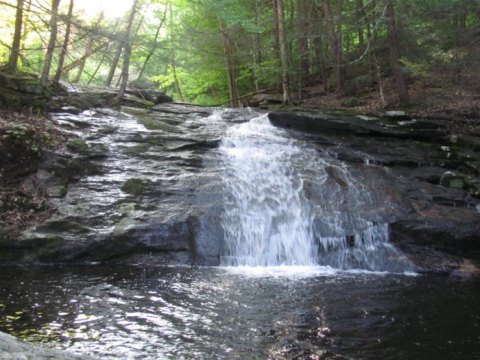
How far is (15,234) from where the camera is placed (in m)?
8.16

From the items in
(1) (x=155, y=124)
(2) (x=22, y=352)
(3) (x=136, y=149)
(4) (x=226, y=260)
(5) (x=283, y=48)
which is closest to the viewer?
(2) (x=22, y=352)

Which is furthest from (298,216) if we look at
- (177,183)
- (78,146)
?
(78,146)

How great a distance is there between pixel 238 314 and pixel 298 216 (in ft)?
13.7

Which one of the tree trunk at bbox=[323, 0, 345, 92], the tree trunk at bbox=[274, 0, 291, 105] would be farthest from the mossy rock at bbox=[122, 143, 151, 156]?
the tree trunk at bbox=[323, 0, 345, 92]

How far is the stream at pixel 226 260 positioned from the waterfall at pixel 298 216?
0.03m

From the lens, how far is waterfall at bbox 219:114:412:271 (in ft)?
29.7

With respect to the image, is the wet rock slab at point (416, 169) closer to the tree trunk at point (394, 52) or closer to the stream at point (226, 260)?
the stream at point (226, 260)

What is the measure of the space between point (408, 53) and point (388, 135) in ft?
17.8

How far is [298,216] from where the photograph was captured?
980 cm

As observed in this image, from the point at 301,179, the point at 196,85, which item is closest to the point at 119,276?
the point at 301,179

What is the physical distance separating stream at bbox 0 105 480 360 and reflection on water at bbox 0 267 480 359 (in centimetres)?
3

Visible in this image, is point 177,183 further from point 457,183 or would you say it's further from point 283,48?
point 283,48

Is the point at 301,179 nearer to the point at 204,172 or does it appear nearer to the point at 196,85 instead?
the point at 204,172

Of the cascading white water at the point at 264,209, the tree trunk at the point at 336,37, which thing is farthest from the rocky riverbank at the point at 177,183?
Result: the tree trunk at the point at 336,37
